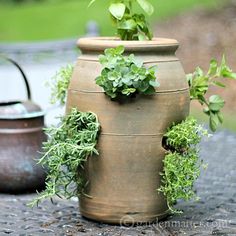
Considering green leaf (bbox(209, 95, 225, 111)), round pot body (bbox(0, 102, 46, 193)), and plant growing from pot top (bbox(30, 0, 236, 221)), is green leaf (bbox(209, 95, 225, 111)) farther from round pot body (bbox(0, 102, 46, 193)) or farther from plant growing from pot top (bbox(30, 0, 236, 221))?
round pot body (bbox(0, 102, 46, 193))

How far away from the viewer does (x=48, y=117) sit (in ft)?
24.5

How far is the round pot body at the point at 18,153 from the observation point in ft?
14.1

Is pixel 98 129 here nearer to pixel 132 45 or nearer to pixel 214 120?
pixel 132 45

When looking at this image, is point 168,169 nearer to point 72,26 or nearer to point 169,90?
point 169,90

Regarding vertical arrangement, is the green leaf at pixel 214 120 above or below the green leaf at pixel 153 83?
below

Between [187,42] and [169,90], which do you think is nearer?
[169,90]

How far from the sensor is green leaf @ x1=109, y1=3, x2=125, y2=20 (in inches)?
140

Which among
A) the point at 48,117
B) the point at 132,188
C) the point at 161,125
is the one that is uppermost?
the point at 161,125

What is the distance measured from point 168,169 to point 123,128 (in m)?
0.30

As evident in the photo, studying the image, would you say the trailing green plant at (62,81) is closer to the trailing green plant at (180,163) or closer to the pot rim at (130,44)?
the pot rim at (130,44)

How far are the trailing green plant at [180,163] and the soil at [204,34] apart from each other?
5.59 metres

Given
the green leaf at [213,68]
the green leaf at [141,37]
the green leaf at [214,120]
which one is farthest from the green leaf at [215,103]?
the green leaf at [141,37]

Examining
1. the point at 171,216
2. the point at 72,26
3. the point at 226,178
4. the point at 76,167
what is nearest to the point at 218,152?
the point at 226,178

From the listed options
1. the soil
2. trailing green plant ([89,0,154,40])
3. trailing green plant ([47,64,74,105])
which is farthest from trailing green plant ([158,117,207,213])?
the soil
